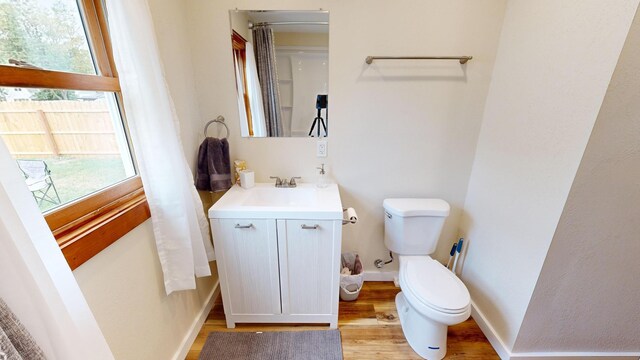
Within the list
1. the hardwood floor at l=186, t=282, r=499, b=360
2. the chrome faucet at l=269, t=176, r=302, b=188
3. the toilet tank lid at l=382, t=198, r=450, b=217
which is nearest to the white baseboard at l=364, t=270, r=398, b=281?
the hardwood floor at l=186, t=282, r=499, b=360

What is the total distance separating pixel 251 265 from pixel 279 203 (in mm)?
442

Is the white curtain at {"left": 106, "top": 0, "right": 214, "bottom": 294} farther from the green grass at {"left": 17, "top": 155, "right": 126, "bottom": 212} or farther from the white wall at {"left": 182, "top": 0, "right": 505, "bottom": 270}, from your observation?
the white wall at {"left": 182, "top": 0, "right": 505, "bottom": 270}

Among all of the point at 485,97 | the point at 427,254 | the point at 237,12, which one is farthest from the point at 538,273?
the point at 237,12

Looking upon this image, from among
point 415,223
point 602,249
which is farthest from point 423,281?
point 602,249

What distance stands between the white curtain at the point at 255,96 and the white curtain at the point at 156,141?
21.3 inches

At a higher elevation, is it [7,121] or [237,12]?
[237,12]

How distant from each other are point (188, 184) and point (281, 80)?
83cm

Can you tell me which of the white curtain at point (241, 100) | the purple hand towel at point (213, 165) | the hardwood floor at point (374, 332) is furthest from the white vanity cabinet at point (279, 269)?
the white curtain at point (241, 100)

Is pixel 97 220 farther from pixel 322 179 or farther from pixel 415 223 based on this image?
pixel 415 223

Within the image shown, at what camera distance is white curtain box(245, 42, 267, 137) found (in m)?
1.49

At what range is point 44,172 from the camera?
30.0 inches

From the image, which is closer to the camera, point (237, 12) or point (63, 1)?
point (63, 1)

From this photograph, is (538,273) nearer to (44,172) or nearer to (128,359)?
(128,359)

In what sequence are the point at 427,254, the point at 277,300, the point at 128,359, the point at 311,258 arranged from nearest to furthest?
the point at 128,359
the point at 311,258
the point at 277,300
the point at 427,254
